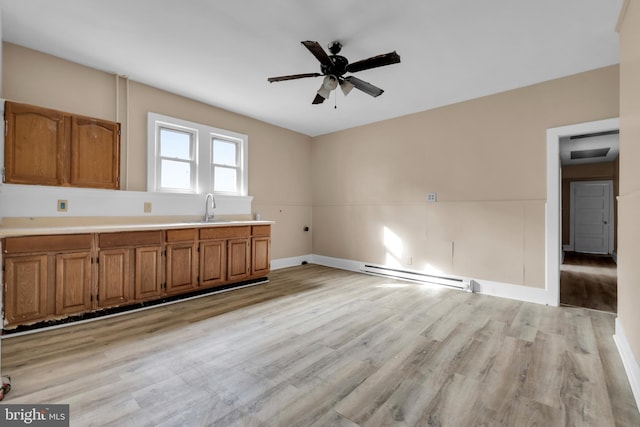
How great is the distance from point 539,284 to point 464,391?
2538 millimetres

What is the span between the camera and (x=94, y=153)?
3.25 metres

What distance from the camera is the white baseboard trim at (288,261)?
5426 mm

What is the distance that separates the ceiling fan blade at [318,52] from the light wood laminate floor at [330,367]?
2.52 meters

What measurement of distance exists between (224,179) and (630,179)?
471 cm

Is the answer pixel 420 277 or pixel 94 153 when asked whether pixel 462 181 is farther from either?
pixel 94 153

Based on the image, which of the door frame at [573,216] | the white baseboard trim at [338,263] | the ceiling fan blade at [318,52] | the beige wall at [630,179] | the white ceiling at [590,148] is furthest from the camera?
the door frame at [573,216]

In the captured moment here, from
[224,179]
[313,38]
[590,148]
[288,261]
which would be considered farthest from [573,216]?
[224,179]

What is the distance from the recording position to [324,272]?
5.22 metres

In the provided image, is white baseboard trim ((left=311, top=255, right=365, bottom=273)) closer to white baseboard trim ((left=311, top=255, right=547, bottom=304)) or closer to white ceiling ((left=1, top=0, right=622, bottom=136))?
white baseboard trim ((left=311, top=255, right=547, bottom=304))

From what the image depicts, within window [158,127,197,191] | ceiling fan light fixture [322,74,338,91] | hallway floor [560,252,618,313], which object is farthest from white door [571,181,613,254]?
window [158,127,197,191]

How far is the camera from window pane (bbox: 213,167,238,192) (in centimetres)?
458

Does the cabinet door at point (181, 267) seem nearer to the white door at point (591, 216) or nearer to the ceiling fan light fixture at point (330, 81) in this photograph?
the ceiling fan light fixture at point (330, 81)

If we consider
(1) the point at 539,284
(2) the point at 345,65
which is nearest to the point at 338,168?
(2) the point at 345,65

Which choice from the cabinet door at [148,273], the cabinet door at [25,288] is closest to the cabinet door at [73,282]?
the cabinet door at [25,288]
